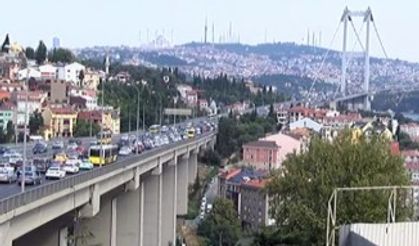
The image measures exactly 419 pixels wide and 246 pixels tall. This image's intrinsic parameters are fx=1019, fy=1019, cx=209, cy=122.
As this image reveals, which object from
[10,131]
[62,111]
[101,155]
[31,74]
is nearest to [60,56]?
[31,74]

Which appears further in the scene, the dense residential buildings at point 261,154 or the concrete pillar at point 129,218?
the dense residential buildings at point 261,154

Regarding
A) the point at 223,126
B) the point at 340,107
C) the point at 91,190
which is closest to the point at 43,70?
the point at 223,126

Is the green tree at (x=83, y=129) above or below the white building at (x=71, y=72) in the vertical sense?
below

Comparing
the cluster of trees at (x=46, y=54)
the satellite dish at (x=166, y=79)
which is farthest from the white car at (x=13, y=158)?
the satellite dish at (x=166, y=79)

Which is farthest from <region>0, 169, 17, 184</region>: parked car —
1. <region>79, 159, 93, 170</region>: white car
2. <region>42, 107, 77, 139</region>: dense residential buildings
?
<region>42, 107, 77, 139</region>: dense residential buildings

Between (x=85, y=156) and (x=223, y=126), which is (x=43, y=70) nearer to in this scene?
(x=223, y=126)

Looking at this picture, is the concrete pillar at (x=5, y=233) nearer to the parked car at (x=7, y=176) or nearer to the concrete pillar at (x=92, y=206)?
the parked car at (x=7, y=176)

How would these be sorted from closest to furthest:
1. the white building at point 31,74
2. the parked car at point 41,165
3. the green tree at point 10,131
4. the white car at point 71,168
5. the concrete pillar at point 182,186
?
Result: the parked car at point 41,165 < the white car at point 71,168 < the green tree at point 10,131 < the concrete pillar at point 182,186 < the white building at point 31,74
